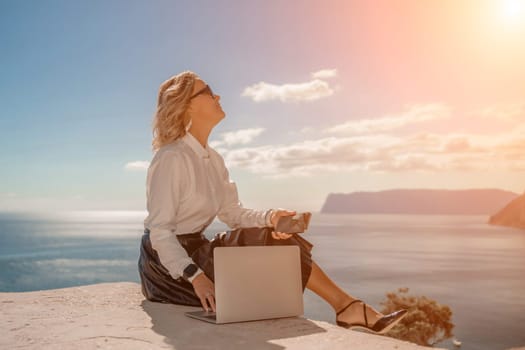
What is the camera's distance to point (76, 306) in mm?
3604

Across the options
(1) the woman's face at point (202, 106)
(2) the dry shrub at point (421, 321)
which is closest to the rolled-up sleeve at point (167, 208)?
(1) the woman's face at point (202, 106)

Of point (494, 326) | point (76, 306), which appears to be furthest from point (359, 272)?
point (76, 306)

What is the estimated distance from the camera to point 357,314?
117 inches

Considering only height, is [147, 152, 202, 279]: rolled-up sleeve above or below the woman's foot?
above

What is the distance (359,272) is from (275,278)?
67.0 meters

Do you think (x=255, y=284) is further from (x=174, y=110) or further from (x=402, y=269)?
(x=402, y=269)

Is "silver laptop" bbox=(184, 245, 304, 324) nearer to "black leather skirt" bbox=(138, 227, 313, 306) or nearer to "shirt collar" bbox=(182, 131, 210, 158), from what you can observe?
"black leather skirt" bbox=(138, 227, 313, 306)

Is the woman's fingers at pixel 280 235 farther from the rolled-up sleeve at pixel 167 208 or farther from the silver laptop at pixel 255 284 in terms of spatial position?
the rolled-up sleeve at pixel 167 208

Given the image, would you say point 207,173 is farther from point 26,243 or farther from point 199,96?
point 26,243

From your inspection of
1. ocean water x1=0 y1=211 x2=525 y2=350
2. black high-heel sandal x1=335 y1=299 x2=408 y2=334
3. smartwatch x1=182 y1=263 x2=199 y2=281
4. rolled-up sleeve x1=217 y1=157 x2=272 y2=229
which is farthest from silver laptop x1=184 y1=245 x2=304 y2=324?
ocean water x1=0 y1=211 x2=525 y2=350

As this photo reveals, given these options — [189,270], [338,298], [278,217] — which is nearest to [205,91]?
[278,217]

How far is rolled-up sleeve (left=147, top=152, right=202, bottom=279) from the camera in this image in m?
3.02

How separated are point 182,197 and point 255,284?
2.28 ft

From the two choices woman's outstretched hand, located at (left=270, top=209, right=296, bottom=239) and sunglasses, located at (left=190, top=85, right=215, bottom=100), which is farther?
sunglasses, located at (left=190, top=85, right=215, bottom=100)
